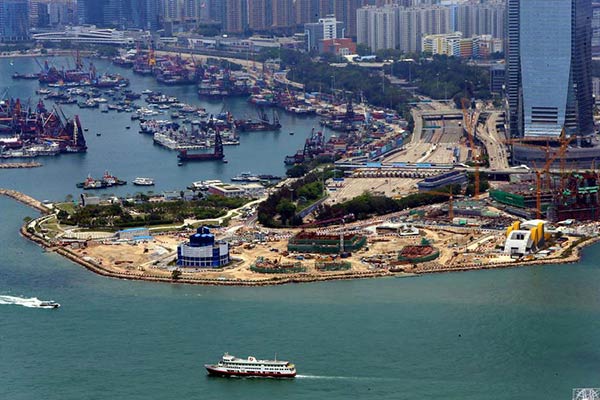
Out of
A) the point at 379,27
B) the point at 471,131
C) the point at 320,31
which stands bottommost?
the point at 471,131

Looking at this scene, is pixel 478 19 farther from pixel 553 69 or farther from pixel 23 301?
pixel 23 301

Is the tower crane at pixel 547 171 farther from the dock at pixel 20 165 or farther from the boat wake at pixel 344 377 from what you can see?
the dock at pixel 20 165

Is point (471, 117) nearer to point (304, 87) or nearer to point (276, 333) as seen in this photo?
point (304, 87)

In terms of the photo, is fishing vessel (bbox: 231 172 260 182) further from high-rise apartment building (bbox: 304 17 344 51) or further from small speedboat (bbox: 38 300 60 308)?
high-rise apartment building (bbox: 304 17 344 51)

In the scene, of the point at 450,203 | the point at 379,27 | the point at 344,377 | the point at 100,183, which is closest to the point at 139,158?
the point at 100,183

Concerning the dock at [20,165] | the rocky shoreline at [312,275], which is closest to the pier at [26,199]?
the dock at [20,165]
